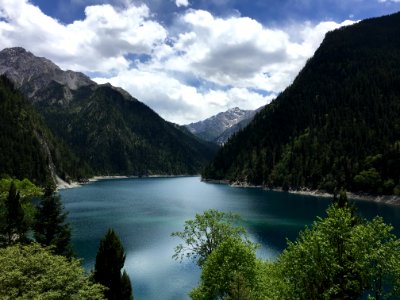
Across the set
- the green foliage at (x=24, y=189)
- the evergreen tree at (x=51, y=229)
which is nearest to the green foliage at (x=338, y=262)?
the evergreen tree at (x=51, y=229)

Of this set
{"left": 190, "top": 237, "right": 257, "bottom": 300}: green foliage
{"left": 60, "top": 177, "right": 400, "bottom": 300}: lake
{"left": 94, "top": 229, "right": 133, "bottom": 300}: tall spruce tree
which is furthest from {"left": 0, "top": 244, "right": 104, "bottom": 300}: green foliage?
{"left": 60, "top": 177, "right": 400, "bottom": 300}: lake

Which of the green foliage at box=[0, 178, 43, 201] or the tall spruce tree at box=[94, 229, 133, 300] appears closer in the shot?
the tall spruce tree at box=[94, 229, 133, 300]

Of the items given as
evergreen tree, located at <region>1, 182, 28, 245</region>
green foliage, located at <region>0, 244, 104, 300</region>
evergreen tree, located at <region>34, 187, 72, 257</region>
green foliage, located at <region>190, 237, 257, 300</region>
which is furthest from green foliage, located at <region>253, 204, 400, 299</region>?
evergreen tree, located at <region>1, 182, 28, 245</region>

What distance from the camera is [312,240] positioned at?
40.5 metres

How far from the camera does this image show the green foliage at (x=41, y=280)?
34822 mm

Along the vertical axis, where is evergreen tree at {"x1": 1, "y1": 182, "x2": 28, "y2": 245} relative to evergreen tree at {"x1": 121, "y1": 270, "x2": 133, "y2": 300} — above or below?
above

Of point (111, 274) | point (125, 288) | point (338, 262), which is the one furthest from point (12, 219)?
point (338, 262)

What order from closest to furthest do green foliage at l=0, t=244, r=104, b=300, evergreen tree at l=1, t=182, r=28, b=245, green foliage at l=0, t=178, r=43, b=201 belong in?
green foliage at l=0, t=244, r=104, b=300 → evergreen tree at l=1, t=182, r=28, b=245 → green foliage at l=0, t=178, r=43, b=201

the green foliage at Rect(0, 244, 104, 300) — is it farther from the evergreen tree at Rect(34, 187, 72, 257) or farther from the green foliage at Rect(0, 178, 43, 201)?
the green foliage at Rect(0, 178, 43, 201)

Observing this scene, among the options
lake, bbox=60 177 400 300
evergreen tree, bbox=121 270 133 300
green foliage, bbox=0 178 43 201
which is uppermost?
green foliage, bbox=0 178 43 201

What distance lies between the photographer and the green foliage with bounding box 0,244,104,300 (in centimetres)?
3482

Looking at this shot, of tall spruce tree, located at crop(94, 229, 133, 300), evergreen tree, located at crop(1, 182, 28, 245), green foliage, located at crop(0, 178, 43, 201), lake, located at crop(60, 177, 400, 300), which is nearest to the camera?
tall spruce tree, located at crop(94, 229, 133, 300)

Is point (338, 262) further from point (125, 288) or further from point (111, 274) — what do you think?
point (111, 274)

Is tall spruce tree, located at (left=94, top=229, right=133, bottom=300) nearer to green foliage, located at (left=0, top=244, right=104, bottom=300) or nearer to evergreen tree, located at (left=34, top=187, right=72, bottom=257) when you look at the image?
green foliage, located at (left=0, top=244, right=104, bottom=300)
